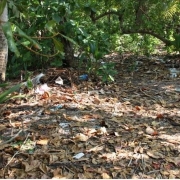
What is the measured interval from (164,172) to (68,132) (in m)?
0.81

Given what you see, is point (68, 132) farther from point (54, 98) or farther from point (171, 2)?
point (171, 2)

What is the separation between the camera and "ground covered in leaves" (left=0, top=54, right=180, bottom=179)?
6.50 ft

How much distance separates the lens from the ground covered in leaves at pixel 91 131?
1.98 m

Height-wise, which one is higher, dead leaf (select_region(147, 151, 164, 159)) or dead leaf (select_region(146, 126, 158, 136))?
dead leaf (select_region(146, 126, 158, 136))

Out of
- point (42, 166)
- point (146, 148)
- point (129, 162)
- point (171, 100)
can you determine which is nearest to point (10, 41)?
point (42, 166)

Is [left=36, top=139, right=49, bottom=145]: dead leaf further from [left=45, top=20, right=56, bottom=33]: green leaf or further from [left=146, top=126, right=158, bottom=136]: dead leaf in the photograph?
[left=45, top=20, right=56, bottom=33]: green leaf

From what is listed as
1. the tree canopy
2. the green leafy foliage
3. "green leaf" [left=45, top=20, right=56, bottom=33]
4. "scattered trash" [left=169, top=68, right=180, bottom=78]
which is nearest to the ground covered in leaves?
the green leafy foliage

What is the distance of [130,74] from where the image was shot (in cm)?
441

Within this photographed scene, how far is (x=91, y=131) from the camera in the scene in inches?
96.0

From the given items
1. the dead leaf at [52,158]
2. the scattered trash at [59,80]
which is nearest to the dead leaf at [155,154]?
the dead leaf at [52,158]

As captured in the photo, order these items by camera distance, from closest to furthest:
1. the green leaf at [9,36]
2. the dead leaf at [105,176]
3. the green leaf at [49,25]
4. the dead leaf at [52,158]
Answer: the green leaf at [9,36] → the green leaf at [49,25] → the dead leaf at [105,176] → the dead leaf at [52,158]

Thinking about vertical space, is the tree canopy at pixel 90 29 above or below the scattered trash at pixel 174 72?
above

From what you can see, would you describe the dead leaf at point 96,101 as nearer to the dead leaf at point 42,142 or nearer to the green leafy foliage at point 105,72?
the green leafy foliage at point 105,72

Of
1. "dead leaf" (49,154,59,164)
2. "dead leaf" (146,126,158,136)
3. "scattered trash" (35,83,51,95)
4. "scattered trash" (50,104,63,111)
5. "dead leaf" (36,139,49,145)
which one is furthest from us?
"scattered trash" (35,83,51,95)
